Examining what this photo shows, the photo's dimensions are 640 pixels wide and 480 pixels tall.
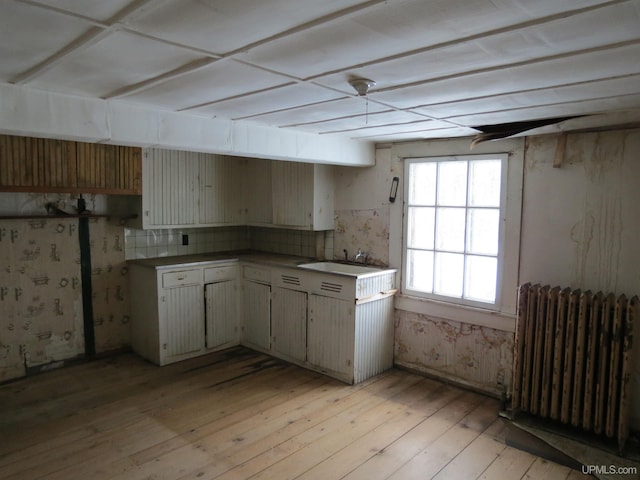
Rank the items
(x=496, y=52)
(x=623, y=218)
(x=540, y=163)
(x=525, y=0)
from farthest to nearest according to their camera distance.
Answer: (x=540, y=163) → (x=623, y=218) → (x=496, y=52) → (x=525, y=0)

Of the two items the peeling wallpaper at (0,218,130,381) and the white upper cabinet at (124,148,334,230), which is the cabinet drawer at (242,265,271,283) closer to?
the white upper cabinet at (124,148,334,230)

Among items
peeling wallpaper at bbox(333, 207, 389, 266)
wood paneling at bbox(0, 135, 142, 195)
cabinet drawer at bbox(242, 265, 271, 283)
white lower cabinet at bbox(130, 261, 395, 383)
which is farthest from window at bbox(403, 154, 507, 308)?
wood paneling at bbox(0, 135, 142, 195)

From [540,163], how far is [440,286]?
4.14 feet

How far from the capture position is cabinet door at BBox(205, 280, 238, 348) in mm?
4523

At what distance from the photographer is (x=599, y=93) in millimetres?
2174

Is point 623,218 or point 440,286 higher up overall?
point 623,218

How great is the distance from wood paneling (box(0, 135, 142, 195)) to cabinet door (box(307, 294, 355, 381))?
1977mm

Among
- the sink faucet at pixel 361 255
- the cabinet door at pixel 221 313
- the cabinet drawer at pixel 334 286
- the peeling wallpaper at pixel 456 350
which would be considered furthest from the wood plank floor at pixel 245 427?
the sink faucet at pixel 361 255

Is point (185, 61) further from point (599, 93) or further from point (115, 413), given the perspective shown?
point (115, 413)

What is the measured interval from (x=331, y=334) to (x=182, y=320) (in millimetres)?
1466

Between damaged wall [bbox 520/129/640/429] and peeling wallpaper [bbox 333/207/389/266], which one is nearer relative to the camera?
damaged wall [bbox 520/129/640/429]

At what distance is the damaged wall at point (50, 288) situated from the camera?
3.79 metres

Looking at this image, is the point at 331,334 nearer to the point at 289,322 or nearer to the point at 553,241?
the point at 289,322

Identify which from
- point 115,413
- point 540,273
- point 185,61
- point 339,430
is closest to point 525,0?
point 185,61
